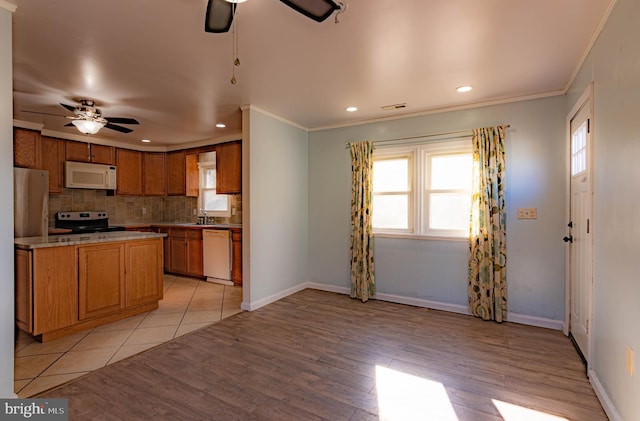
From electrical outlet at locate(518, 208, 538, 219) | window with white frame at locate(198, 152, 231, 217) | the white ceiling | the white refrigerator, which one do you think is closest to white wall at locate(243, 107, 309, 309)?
the white ceiling

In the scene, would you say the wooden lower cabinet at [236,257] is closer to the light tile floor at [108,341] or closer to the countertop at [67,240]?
the light tile floor at [108,341]

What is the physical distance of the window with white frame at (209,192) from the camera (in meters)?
5.86

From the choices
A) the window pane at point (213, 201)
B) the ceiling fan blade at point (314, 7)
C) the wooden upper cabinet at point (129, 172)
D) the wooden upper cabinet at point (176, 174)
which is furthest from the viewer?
the wooden upper cabinet at point (176, 174)

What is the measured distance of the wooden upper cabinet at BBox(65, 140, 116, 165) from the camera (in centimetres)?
501

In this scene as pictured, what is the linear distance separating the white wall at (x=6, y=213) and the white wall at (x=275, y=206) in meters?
2.12

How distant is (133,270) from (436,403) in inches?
130

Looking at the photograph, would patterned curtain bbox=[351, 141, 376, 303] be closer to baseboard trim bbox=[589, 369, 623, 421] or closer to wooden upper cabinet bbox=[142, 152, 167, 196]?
baseboard trim bbox=[589, 369, 623, 421]

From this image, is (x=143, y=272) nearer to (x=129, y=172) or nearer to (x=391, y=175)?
(x=129, y=172)

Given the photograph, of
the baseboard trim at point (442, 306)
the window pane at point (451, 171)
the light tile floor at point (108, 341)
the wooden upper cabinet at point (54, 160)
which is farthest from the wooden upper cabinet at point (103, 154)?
the window pane at point (451, 171)

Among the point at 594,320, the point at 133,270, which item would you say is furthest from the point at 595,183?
the point at 133,270

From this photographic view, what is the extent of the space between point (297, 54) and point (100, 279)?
117 inches

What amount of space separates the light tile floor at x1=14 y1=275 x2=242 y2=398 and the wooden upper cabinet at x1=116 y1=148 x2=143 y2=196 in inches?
103

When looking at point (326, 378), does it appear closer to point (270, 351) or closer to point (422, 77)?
point (270, 351)

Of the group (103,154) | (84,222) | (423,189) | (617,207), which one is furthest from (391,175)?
(84,222)
